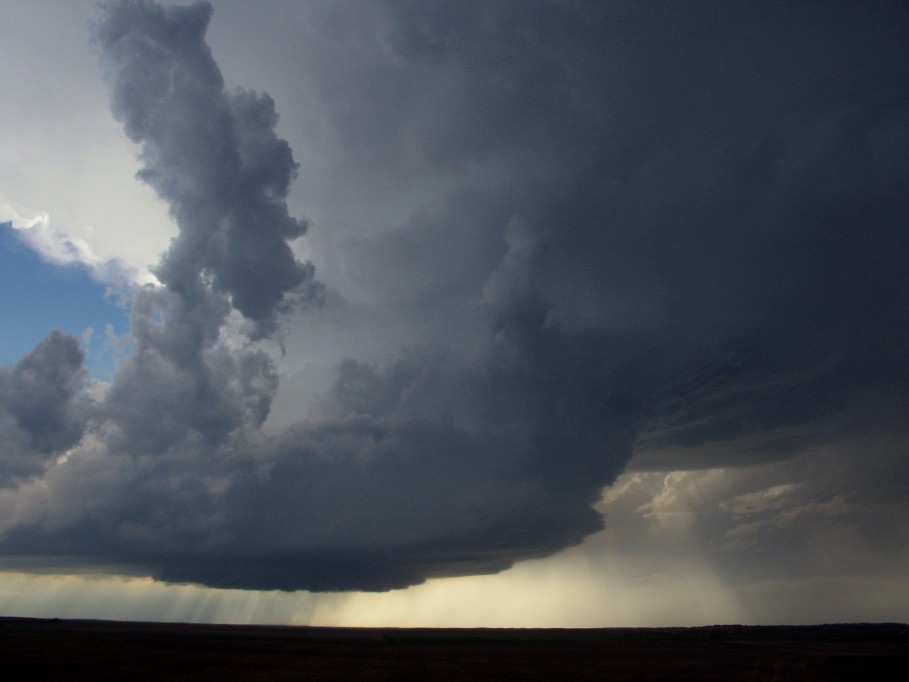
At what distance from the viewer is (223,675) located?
70.1 meters

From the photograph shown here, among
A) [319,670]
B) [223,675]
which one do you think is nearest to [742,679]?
[319,670]

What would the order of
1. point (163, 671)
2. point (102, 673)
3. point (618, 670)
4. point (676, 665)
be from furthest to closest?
point (676, 665) < point (618, 670) < point (163, 671) < point (102, 673)

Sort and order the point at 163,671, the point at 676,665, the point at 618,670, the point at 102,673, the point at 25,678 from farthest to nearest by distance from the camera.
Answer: the point at 676,665, the point at 618,670, the point at 163,671, the point at 102,673, the point at 25,678

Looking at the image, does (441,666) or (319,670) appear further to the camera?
(441,666)

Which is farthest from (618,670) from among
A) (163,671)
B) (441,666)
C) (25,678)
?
(25,678)

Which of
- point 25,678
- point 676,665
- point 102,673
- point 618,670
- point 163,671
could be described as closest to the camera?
point 25,678

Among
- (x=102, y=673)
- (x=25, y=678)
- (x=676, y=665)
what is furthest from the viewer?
(x=676, y=665)

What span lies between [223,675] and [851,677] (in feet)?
260

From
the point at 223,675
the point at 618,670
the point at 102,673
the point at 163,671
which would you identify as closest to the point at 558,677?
the point at 618,670

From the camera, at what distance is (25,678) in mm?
63062

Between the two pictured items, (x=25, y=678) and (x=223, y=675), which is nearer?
(x=25, y=678)

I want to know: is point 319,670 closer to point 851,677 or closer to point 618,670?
point 618,670

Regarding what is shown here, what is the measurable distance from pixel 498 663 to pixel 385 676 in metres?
28.4

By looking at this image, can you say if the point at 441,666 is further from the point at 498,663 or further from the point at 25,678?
the point at 25,678
